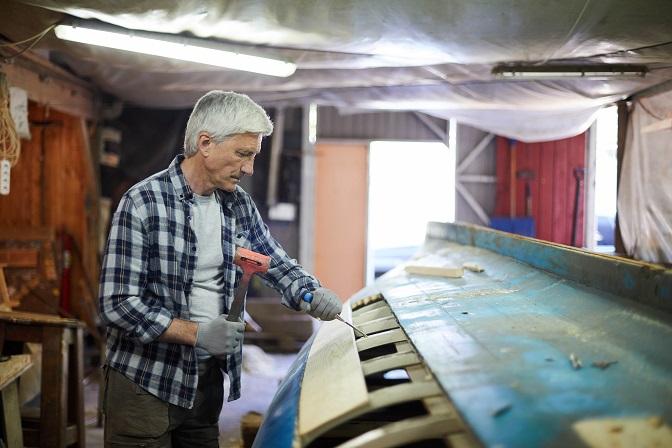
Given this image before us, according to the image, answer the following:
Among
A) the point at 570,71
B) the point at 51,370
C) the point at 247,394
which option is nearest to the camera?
the point at 51,370

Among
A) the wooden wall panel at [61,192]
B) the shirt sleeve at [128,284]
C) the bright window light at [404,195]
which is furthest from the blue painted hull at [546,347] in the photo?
the bright window light at [404,195]

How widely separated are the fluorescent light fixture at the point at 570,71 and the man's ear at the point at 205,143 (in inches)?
117

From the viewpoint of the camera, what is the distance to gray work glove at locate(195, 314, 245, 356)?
2184 millimetres

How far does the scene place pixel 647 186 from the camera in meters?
5.19

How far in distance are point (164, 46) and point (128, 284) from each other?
2.47 metres

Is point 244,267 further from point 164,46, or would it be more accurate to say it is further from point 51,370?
point 164,46

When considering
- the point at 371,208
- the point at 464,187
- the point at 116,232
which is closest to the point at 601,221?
the point at 464,187

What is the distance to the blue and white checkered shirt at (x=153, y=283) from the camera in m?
2.10

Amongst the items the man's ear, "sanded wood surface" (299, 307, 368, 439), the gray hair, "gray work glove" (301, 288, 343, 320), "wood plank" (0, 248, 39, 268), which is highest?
the gray hair

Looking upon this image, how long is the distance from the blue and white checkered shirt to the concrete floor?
143cm

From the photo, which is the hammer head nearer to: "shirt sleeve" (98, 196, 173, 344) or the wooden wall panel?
"shirt sleeve" (98, 196, 173, 344)

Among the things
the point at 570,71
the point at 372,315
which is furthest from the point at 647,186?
the point at 372,315

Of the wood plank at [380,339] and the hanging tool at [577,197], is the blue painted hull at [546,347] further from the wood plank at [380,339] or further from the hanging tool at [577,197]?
the hanging tool at [577,197]

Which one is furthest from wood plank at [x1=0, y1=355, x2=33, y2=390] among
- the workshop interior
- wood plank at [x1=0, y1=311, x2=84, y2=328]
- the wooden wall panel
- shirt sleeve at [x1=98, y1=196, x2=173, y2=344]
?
the wooden wall panel
